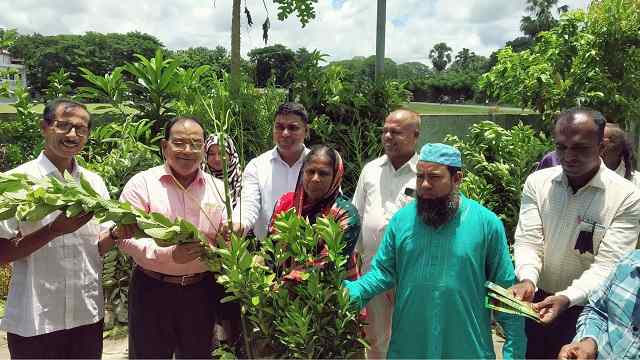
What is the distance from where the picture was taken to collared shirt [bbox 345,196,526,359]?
2078 millimetres

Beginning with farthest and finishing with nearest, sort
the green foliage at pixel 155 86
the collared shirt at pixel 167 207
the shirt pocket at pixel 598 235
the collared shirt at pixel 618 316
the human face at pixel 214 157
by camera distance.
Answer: the green foliage at pixel 155 86, the human face at pixel 214 157, the collared shirt at pixel 167 207, the shirt pocket at pixel 598 235, the collared shirt at pixel 618 316

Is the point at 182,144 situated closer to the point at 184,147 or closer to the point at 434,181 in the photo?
the point at 184,147

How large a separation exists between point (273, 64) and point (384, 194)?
8.90ft

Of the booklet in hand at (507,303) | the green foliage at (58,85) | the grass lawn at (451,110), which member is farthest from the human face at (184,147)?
the green foliage at (58,85)

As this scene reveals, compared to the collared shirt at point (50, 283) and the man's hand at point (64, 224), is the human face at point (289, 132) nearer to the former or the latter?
the collared shirt at point (50, 283)

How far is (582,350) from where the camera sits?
184 centimetres

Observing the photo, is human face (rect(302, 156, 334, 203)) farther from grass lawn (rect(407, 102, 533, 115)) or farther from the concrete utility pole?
the concrete utility pole

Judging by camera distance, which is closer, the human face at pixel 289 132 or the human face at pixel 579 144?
the human face at pixel 579 144

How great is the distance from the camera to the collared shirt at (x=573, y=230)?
220 centimetres

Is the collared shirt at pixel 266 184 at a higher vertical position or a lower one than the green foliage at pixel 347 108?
lower

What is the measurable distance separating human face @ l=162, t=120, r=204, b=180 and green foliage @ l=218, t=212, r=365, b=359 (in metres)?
0.71

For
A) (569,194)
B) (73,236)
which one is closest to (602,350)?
(569,194)

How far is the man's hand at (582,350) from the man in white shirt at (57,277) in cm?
180

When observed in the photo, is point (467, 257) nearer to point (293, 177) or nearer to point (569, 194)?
point (569, 194)
